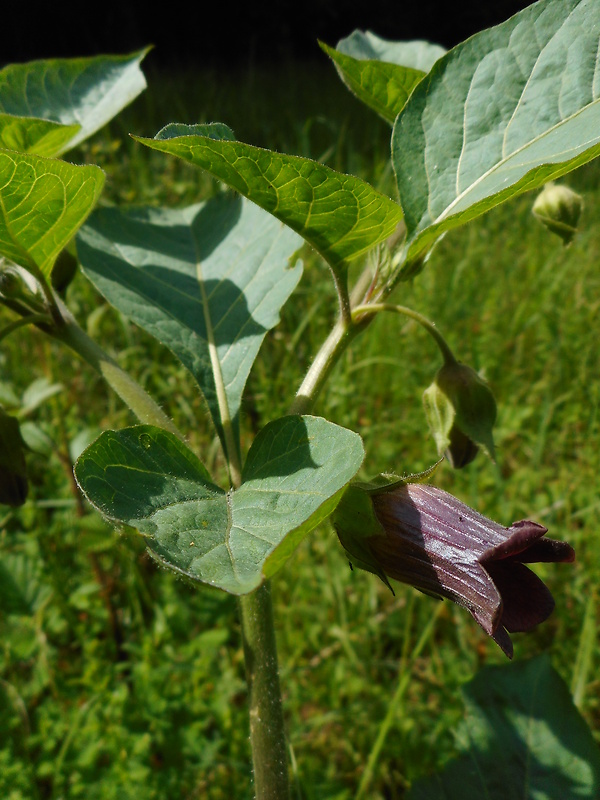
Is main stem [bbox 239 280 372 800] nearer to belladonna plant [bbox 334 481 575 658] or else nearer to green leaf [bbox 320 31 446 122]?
belladonna plant [bbox 334 481 575 658]

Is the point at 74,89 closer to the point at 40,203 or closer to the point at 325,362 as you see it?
the point at 40,203

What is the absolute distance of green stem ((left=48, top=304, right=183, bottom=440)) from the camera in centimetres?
110

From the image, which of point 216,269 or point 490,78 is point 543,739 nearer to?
point 216,269

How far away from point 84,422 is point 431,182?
1801 mm

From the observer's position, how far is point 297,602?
216 cm

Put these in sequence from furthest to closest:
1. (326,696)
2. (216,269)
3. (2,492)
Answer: (326,696), (216,269), (2,492)

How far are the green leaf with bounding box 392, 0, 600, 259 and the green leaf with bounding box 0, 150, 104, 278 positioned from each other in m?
0.41

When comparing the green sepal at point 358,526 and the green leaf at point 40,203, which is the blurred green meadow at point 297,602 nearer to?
the green sepal at point 358,526

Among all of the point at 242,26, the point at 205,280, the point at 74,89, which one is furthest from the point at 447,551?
the point at 242,26

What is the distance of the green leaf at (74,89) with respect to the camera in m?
1.35

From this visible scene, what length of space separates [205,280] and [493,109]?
61 cm

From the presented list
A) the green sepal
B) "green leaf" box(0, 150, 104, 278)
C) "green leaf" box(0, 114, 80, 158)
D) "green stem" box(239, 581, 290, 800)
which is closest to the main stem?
"green stem" box(239, 581, 290, 800)

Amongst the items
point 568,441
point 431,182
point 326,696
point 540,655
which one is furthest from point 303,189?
point 568,441

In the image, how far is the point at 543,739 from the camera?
4.92 ft
